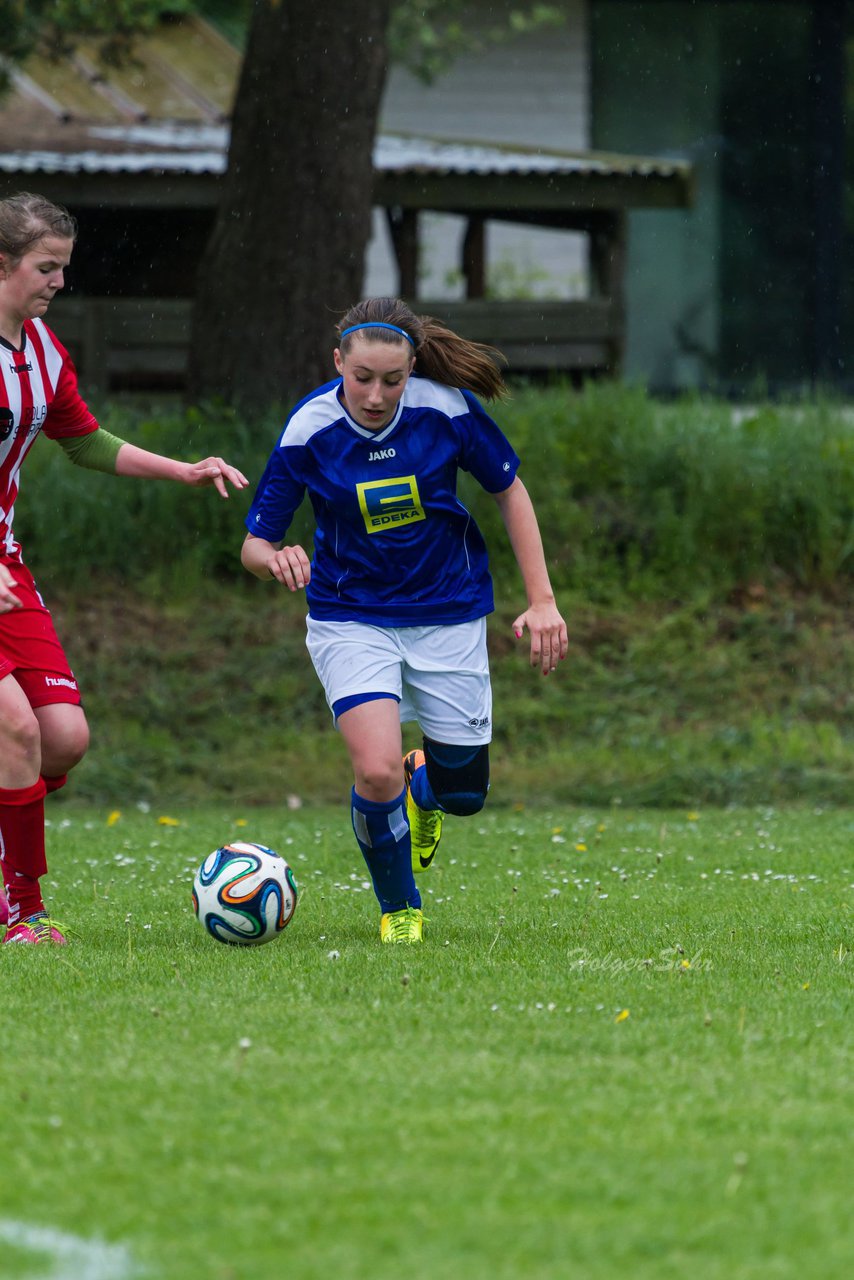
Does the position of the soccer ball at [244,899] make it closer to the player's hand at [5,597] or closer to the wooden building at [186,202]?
the player's hand at [5,597]

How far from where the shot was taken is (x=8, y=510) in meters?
5.68

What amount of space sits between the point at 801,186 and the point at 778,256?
0.73 meters

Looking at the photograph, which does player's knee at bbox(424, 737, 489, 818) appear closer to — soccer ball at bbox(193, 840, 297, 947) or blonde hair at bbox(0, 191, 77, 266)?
soccer ball at bbox(193, 840, 297, 947)

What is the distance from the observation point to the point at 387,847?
556 centimetres

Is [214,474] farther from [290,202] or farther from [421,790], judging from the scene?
[290,202]

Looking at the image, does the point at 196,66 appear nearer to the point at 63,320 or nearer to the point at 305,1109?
the point at 63,320

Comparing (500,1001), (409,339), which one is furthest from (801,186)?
(500,1001)

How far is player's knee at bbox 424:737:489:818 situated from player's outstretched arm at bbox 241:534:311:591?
805 mm

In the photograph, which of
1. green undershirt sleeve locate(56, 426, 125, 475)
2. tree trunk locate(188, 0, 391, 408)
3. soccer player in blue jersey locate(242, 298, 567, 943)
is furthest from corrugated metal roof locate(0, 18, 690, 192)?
soccer player in blue jersey locate(242, 298, 567, 943)

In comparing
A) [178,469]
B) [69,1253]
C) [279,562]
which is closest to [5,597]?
[279,562]

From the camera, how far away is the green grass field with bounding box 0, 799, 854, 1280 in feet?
9.53

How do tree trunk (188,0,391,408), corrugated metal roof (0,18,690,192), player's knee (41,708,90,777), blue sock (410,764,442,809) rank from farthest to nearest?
corrugated metal roof (0,18,690,192) < tree trunk (188,0,391,408) < blue sock (410,764,442,809) < player's knee (41,708,90,777)

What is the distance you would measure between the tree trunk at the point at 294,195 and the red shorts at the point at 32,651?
638 cm

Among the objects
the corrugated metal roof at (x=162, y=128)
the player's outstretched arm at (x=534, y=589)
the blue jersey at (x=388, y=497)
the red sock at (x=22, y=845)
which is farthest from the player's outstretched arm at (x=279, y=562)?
the corrugated metal roof at (x=162, y=128)
